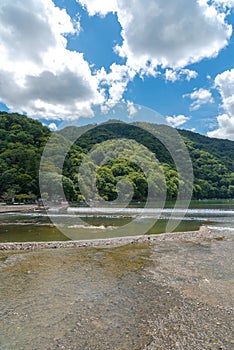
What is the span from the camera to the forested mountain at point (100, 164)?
206 feet

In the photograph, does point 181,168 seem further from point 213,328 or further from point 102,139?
point 213,328

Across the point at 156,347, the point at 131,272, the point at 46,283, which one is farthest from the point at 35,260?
the point at 156,347

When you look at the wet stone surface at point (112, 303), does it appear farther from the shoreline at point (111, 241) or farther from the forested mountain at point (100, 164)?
the forested mountain at point (100, 164)

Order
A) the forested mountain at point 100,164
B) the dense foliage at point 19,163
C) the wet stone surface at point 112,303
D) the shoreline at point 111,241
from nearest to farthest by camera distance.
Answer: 1. the wet stone surface at point 112,303
2. the shoreline at point 111,241
3. the dense foliage at point 19,163
4. the forested mountain at point 100,164

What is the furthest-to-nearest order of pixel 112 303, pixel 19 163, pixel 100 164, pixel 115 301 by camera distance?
pixel 100 164
pixel 19 163
pixel 115 301
pixel 112 303

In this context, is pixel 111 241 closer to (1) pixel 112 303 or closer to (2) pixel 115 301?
(2) pixel 115 301

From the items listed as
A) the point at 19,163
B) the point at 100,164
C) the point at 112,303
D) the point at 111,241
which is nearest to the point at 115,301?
the point at 112,303

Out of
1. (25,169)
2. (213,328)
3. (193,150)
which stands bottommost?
(213,328)

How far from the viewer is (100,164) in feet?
286

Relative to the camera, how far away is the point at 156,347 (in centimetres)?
473

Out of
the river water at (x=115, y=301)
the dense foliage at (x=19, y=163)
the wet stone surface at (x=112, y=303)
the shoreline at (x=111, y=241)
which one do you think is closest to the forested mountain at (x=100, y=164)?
the dense foliage at (x=19, y=163)

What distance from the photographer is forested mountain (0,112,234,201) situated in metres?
62.9

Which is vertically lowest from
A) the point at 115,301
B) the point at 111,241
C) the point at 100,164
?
the point at 115,301

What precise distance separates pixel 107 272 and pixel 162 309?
12.1 feet
